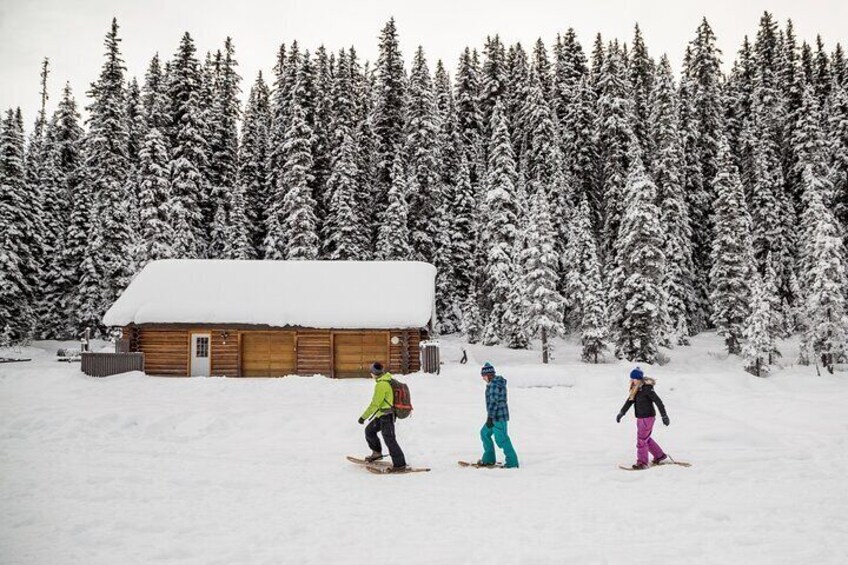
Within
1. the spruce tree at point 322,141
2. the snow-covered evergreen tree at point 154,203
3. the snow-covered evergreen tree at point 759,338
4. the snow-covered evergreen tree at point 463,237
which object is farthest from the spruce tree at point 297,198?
the snow-covered evergreen tree at point 759,338

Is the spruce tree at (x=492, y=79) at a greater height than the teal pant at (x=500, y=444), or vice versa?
the spruce tree at (x=492, y=79)

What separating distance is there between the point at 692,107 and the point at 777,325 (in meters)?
21.8

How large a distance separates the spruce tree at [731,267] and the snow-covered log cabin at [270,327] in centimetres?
2110

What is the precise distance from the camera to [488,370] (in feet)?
36.9

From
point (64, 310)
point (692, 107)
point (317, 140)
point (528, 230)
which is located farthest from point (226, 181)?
point (692, 107)

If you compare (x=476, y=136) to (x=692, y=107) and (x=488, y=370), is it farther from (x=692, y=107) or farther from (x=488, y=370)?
(x=488, y=370)

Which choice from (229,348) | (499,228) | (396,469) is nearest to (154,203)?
(229,348)

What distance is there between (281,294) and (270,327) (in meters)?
1.99

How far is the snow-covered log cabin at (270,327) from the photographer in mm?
25125

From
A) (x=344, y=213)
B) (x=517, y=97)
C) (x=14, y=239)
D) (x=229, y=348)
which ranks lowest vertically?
(x=229, y=348)

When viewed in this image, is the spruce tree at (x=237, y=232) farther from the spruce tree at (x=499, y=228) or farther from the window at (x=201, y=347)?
the spruce tree at (x=499, y=228)

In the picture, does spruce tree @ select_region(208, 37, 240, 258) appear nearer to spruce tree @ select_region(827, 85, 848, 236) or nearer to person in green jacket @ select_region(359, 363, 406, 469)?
person in green jacket @ select_region(359, 363, 406, 469)

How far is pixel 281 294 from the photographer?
26.6m

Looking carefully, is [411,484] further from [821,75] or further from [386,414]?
[821,75]
